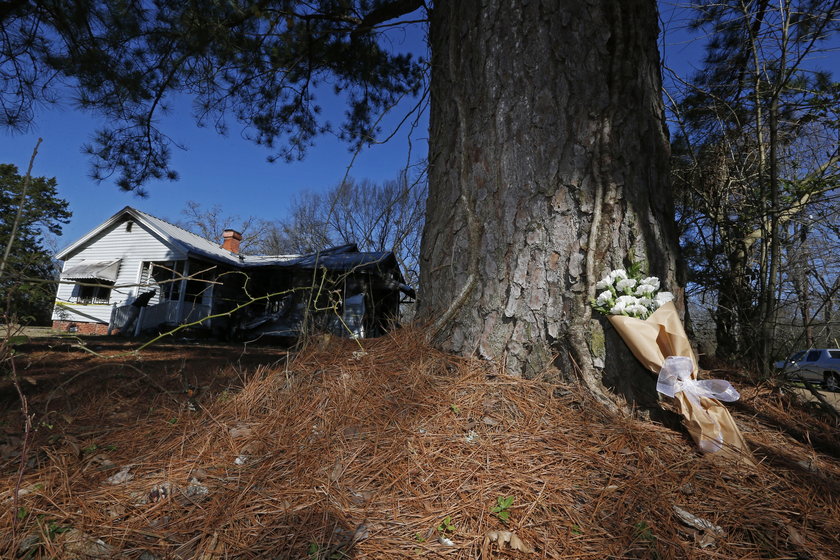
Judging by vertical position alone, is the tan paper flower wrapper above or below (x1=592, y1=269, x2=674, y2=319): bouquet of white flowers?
below

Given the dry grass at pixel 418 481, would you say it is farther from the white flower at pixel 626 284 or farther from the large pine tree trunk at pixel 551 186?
the white flower at pixel 626 284

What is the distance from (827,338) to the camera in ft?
8.43

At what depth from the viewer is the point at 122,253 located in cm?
1448

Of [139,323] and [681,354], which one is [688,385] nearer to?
[681,354]

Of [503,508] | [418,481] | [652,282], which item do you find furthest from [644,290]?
[418,481]

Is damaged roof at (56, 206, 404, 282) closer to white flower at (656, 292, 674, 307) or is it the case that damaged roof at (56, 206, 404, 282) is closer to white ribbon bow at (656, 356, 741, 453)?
white flower at (656, 292, 674, 307)

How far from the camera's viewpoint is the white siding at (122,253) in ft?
45.3

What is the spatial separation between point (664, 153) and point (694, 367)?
1.11m

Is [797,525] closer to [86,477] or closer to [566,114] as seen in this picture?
[566,114]

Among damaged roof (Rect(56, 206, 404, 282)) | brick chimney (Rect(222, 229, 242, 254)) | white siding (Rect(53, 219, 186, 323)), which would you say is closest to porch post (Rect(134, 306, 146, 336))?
white siding (Rect(53, 219, 186, 323))

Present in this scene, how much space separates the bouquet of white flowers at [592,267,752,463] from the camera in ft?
4.58

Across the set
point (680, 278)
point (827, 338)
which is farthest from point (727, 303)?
point (680, 278)

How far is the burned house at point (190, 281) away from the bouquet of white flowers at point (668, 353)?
8.35 meters

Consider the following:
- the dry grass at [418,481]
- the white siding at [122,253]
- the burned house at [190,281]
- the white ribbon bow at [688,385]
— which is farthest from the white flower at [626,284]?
the white siding at [122,253]
